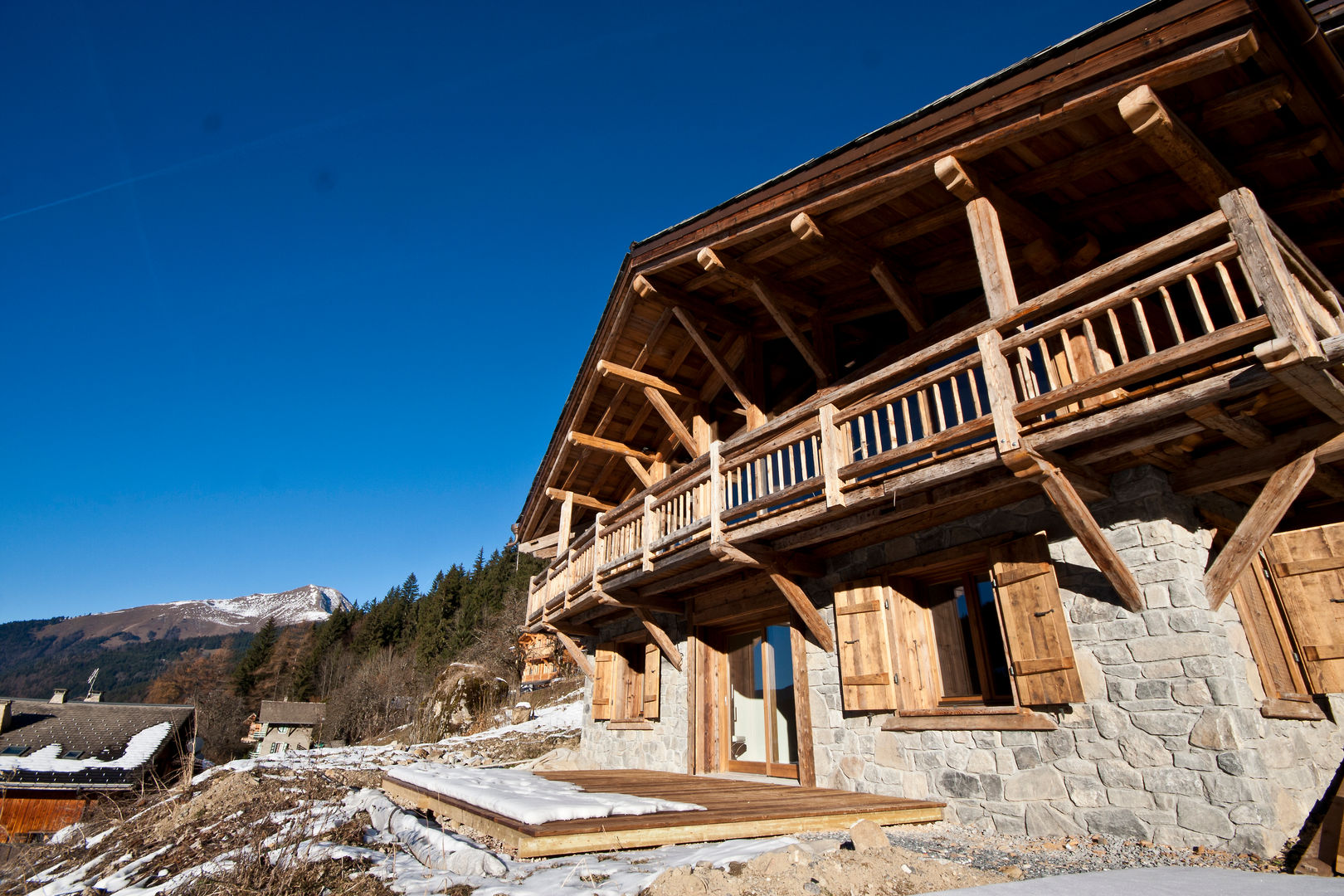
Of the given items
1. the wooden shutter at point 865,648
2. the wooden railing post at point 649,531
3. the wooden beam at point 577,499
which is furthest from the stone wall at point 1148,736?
the wooden beam at point 577,499

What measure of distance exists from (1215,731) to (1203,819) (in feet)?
1.85

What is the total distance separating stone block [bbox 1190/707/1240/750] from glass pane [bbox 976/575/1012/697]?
147 centimetres

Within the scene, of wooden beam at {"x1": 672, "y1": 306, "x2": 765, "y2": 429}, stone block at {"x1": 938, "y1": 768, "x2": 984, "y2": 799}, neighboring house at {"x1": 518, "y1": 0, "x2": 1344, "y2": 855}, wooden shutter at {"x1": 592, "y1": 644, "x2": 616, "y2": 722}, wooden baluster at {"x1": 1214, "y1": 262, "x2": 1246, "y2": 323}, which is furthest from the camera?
wooden shutter at {"x1": 592, "y1": 644, "x2": 616, "y2": 722}

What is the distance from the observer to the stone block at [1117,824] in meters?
4.60

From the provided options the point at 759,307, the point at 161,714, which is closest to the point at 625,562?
the point at 759,307

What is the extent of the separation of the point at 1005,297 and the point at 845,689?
4.05 metres

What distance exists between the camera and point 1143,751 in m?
4.72

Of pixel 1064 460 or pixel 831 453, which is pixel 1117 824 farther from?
pixel 831 453

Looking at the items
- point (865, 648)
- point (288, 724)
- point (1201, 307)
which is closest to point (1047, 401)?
point (1201, 307)

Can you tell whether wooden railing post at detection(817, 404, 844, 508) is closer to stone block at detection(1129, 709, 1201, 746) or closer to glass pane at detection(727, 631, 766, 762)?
stone block at detection(1129, 709, 1201, 746)

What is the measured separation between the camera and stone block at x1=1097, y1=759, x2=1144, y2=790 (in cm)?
470

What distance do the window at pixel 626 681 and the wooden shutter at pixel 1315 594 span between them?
770cm

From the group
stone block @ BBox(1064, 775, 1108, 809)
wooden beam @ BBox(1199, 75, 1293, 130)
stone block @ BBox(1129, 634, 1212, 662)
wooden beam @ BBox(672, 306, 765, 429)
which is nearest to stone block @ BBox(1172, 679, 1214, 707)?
stone block @ BBox(1129, 634, 1212, 662)

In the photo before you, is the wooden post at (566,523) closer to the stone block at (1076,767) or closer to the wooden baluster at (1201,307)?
the stone block at (1076,767)
